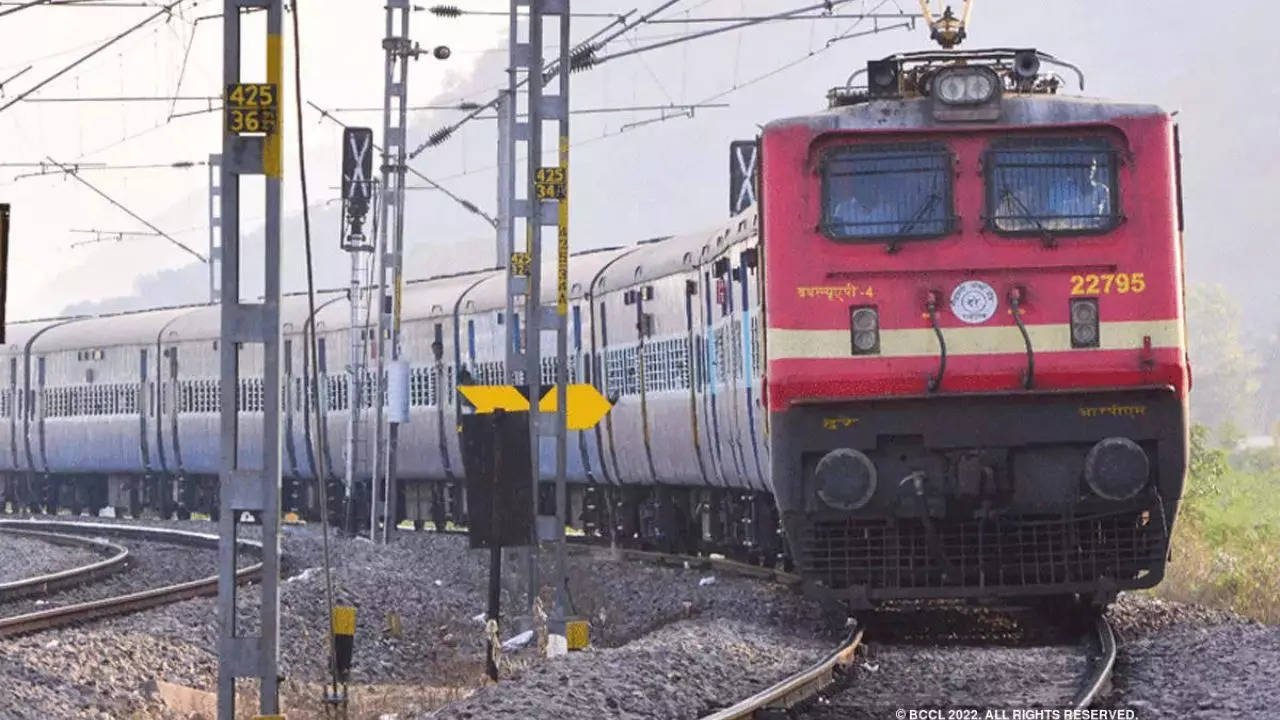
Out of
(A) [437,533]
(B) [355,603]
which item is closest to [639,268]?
(B) [355,603]

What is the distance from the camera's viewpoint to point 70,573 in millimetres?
23781

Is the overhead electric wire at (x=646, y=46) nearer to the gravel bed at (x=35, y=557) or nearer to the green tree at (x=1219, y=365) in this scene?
the gravel bed at (x=35, y=557)

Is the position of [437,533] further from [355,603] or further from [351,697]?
[351,697]

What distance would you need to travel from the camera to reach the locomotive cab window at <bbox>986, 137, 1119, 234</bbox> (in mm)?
13922

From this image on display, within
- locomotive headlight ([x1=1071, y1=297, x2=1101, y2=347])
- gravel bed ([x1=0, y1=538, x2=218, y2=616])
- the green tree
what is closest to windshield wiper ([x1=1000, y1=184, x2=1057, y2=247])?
locomotive headlight ([x1=1071, y1=297, x2=1101, y2=347])

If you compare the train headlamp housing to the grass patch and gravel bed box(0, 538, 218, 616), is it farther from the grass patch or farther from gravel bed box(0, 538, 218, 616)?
gravel bed box(0, 538, 218, 616)

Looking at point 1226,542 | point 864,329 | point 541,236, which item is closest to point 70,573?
point 541,236

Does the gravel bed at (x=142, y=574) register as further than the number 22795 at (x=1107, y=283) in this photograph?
Yes

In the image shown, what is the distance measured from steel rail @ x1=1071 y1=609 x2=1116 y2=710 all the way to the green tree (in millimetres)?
117125

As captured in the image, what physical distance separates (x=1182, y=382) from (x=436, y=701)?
463 cm

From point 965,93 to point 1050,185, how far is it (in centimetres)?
71

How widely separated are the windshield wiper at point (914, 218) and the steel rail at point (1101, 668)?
2445mm

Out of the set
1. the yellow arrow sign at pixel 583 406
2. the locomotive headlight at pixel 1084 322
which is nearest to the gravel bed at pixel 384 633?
the yellow arrow sign at pixel 583 406

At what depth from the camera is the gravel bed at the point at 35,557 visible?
84.9ft
